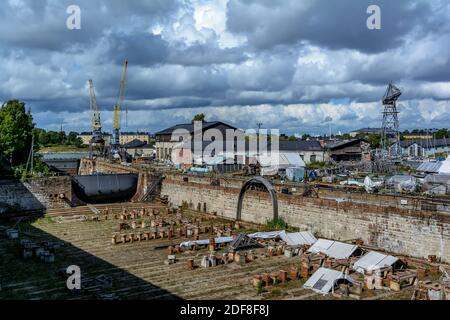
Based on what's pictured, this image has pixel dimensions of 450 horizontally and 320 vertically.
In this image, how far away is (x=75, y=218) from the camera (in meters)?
24.3

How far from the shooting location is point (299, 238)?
17.6 m

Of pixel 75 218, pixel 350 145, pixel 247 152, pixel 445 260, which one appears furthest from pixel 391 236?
pixel 350 145

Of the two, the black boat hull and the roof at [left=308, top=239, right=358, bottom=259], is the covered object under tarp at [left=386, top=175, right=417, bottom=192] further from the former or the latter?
the black boat hull

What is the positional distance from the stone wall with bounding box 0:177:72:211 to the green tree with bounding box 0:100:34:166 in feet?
34.3

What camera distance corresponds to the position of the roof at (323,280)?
1205cm

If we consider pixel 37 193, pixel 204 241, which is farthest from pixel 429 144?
pixel 204 241

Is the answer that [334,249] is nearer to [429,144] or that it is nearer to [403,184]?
[403,184]

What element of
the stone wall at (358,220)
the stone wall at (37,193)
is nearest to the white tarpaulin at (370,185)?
the stone wall at (358,220)

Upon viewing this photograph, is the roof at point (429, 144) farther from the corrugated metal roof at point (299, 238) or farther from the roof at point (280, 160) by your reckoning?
the corrugated metal roof at point (299, 238)

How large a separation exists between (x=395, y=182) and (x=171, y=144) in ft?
123

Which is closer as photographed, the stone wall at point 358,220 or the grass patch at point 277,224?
the stone wall at point 358,220

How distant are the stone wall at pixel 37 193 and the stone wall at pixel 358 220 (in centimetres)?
993

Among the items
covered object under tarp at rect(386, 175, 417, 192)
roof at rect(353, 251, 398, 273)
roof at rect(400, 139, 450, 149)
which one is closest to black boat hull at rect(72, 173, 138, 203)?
covered object under tarp at rect(386, 175, 417, 192)
